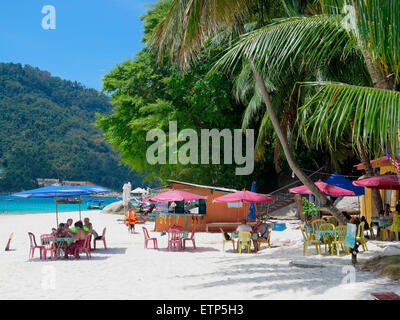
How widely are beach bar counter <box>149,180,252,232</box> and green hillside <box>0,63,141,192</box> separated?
74.6 metres

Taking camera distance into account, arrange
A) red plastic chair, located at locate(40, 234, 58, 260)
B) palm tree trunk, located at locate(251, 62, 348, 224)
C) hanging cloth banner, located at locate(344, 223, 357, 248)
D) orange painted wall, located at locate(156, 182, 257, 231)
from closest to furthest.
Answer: hanging cloth banner, located at locate(344, 223, 357, 248), palm tree trunk, located at locate(251, 62, 348, 224), red plastic chair, located at locate(40, 234, 58, 260), orange painted wall, located at locate(156, 182, 257, 231)

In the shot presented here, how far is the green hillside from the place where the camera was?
98006 mm

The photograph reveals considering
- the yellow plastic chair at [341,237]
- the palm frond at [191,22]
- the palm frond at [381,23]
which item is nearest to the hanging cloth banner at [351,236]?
the yellow plastic chair at [341,237]

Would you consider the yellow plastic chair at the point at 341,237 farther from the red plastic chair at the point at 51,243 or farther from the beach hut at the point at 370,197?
the red plastic chair at the point at 51,243

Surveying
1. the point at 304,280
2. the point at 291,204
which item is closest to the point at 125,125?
the point at 291,204

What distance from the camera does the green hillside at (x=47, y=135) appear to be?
9801 cm

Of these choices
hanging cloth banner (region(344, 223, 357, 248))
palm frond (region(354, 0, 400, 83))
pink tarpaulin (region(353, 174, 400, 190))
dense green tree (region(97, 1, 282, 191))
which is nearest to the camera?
palm frond (region(354, 0, 400, 83))

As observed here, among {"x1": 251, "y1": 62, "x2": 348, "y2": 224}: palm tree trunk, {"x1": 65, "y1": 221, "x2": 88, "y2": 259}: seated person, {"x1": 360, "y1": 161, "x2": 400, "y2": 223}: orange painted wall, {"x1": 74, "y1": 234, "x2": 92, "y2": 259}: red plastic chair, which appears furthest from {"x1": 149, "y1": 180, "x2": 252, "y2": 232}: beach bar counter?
{"x1": 251, "y1": 62, "x2": 348, "y2": 224}: palm tree trunk

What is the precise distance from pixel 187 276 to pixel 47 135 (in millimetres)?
103895

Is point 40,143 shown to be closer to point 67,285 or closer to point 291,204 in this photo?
point 291,204

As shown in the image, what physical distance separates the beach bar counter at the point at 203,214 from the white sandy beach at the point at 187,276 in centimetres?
703

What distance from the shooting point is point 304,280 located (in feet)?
26.0

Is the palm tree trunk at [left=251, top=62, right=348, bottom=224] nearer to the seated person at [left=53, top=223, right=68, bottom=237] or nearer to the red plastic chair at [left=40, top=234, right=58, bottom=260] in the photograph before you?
the seated person at [left=53, top=223, right=68, bottom=237]

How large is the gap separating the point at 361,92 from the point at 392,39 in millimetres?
736
